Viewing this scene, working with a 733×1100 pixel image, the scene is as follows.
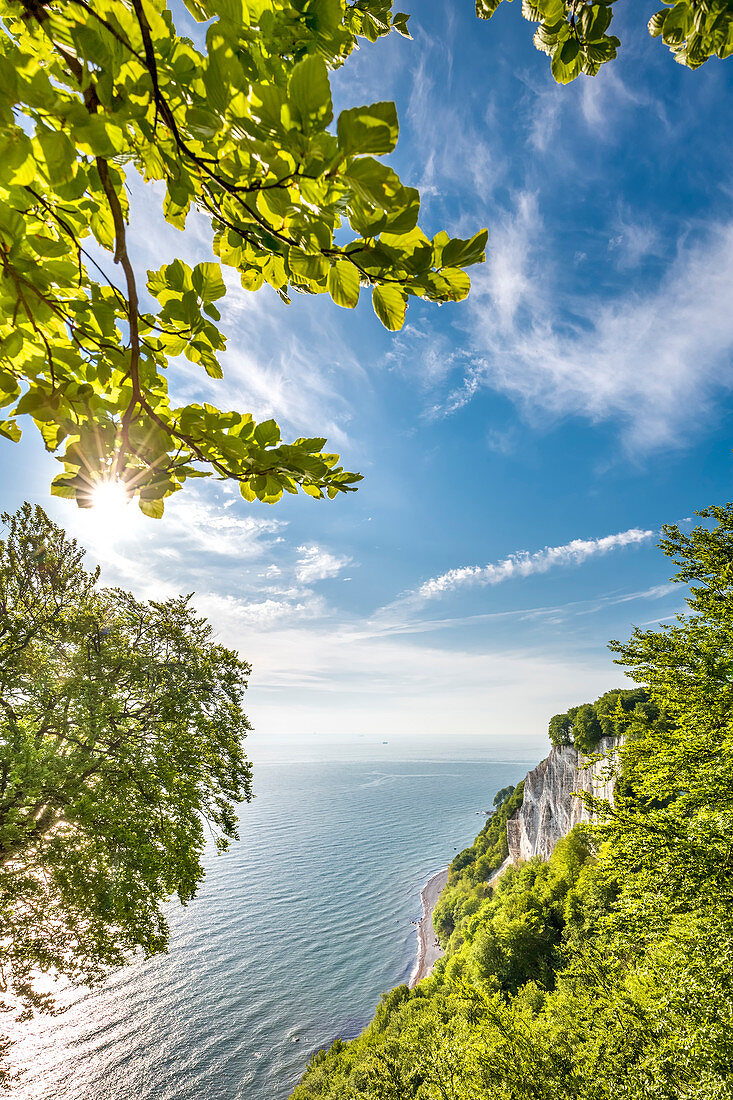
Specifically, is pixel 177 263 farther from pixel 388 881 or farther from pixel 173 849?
pixel 388 881

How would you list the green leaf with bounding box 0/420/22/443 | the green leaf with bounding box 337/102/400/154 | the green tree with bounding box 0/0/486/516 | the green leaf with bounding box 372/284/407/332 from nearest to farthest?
the green leaf with bounding box 337/102/400/154 < the green tree with bounding box 0/0/486/516 < the green leaf with bounding box 372/284/407/332 < the green leaf with bounding box 0/420/22/443

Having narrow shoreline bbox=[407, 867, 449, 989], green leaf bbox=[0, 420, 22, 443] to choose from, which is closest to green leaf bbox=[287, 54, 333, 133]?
green leaf bbox=[0, 420, 22, 443]

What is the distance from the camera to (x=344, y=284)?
112cm

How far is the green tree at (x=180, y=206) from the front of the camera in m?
0.94

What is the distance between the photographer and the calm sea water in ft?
103

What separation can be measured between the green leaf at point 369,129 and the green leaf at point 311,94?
0.08 metres

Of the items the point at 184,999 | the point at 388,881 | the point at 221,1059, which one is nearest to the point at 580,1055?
the point at 221,1059

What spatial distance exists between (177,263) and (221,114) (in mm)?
614

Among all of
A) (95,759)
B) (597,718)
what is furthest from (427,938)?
(95,759)

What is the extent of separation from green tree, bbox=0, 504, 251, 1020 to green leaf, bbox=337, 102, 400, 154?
12.2 m

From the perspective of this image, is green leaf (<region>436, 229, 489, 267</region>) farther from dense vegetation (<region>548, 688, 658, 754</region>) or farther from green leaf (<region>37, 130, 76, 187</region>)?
dense vegetation (<region>548, 688, 658, 754</region>)

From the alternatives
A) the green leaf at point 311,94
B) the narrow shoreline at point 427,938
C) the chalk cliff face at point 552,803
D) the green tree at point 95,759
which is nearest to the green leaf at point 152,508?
the green leaf at point 311,94

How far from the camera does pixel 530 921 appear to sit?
→ 2795cm

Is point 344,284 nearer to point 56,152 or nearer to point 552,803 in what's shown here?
point 56,152
